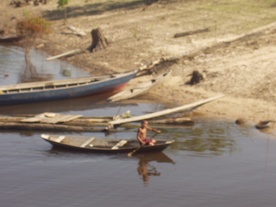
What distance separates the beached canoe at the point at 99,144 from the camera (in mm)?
22109

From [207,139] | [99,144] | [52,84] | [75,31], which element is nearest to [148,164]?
[99,144]

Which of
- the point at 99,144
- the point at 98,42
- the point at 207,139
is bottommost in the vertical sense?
the point at 207,139

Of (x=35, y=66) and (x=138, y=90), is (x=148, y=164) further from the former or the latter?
(x=35, y=66)

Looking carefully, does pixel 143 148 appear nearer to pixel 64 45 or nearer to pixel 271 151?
pixel 271 151

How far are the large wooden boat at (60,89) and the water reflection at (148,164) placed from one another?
9.45 m

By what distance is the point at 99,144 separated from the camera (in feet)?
75.9

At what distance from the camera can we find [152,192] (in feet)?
62.9

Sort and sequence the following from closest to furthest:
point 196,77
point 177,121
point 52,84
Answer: point 177,121, point 196,77, point 52,84

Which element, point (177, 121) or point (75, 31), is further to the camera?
point (75, 31)

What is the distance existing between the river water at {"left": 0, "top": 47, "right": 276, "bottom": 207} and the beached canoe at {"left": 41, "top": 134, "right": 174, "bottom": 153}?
24cm

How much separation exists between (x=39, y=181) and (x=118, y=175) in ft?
7.94

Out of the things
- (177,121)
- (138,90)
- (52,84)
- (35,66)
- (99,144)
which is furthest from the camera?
(35,66)

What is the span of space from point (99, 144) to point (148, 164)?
227cm

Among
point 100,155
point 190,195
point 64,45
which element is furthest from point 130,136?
point 64,45
